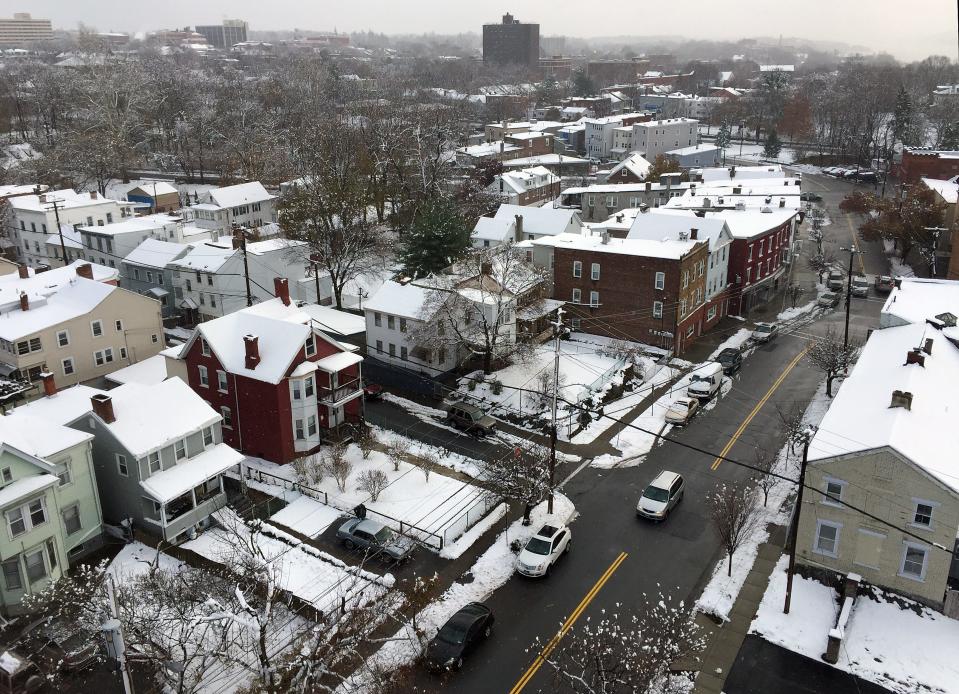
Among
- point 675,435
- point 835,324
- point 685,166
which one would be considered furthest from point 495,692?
point 685,166

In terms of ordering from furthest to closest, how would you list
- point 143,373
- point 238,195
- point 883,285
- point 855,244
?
point 238,195, point 855,244, point 883,285, point 143,373

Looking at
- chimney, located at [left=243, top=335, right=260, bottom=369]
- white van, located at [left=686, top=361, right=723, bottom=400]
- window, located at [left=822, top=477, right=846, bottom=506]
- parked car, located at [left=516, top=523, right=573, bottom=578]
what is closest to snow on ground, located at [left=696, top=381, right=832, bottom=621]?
window, located at [left=822, top=477, right=846, bottom=506]

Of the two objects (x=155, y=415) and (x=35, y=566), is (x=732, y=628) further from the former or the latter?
(x=35, y=566)

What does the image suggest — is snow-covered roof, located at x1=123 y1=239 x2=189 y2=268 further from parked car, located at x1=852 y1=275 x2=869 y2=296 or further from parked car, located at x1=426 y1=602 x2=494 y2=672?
parked car, located at x1=852 y1=275 x2=869 y2=296

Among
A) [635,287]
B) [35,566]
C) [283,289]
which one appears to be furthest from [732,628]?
[635,287]

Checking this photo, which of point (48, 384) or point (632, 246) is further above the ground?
point (632, 246)

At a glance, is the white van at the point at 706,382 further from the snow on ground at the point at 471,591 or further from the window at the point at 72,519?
the window at the point at 72,519
